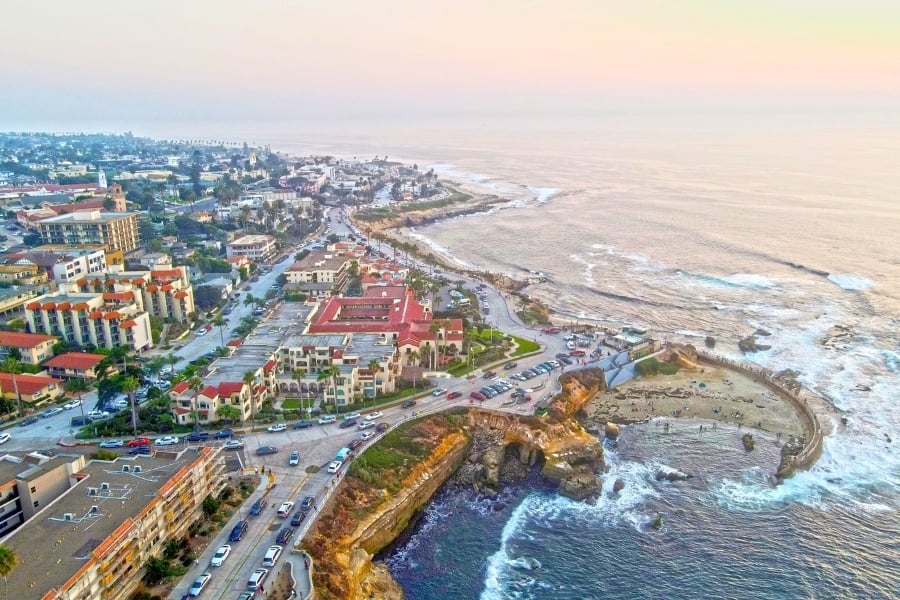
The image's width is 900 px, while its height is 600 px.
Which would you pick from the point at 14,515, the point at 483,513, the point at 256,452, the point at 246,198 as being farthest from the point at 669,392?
the point at 246,198

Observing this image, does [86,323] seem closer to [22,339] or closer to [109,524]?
[22,339]

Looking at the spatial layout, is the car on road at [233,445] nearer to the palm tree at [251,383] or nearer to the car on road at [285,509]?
the palm tree at [251,383]

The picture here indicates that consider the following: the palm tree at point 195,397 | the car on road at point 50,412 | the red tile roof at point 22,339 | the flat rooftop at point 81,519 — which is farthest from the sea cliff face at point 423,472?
the red tile roof at point 22,339

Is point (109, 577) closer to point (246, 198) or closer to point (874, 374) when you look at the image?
point (874, 374)

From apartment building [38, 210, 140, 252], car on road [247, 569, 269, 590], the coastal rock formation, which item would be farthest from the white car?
apartment building [38, 210, 140, 252]

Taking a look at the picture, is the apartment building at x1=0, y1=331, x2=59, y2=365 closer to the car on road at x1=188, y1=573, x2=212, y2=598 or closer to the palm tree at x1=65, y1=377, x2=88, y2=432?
the palm tree at x1=65, y1=377, x2=88, y2=432
